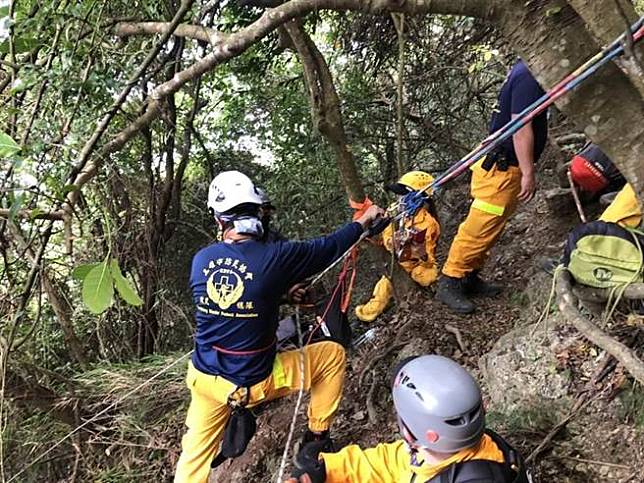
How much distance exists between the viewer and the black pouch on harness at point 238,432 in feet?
10.8

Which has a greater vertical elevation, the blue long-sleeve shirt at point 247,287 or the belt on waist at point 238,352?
the blue long-sleeve shirt at point 247,287

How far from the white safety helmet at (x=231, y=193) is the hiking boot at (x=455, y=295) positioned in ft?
5.44

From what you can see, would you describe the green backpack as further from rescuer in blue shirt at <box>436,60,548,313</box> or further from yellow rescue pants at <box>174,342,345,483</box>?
yellow rescue pants at <box>174,342,345,483</box>

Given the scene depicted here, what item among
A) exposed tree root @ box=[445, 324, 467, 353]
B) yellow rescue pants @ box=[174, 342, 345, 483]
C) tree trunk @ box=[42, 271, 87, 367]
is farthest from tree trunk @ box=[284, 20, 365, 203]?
tree trunk @ box=[42, 271, 87, 367]

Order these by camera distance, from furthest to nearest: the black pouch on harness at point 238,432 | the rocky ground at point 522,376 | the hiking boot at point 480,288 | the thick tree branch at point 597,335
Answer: the hiking boot at point 480,288 < the black pouch on harness at point 238,432 < the rocky ground at point 522,376 < the thick tree branch at point 597,335

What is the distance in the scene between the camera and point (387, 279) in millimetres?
4750

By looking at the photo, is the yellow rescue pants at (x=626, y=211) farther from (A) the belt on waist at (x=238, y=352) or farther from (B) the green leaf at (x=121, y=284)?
(B) the green leaf at (x=121, y=284)

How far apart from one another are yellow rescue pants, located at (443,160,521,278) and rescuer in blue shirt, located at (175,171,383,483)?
0.89m

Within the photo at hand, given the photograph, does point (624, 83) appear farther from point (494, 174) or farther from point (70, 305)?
point (70, 305)

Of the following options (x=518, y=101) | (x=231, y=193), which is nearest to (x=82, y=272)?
(x=231, y=193)

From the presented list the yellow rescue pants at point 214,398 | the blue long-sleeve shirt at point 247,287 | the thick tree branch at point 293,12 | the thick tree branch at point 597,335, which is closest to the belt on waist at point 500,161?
the blue long-sleeve shirt at point 247,287

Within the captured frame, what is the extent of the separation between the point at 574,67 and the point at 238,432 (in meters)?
2.43

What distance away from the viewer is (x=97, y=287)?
1265 millimetres

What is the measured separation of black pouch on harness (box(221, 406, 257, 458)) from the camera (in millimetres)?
3283
